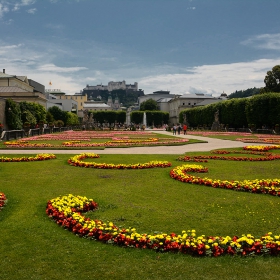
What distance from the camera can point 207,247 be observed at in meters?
4.56

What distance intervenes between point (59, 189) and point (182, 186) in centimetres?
328

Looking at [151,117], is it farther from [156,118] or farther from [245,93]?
[245,93]

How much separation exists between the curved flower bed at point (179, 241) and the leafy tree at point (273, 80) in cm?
6602

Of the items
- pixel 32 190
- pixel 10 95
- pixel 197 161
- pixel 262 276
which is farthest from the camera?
pixel 10 95

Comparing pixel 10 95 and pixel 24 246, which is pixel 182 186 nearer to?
pixel 24 246

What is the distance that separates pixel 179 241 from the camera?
15.8 feet

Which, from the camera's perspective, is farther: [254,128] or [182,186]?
[254,128]

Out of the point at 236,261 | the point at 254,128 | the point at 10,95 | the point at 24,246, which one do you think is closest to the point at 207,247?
the point at 236,261

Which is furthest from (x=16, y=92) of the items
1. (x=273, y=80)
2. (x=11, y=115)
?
(x=273, y=80)

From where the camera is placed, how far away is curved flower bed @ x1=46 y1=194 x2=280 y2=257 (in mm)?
4629

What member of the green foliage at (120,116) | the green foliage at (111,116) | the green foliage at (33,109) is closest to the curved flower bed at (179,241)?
the green foliage at (33,109)

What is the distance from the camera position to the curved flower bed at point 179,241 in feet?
15.2

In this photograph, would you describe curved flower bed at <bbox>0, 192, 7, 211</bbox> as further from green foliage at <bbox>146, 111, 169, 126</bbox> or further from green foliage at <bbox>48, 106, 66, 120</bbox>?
green foliage at <bbox>146, 111, 169, 126</bbox>

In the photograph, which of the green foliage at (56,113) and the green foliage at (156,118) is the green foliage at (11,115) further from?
the green foliage at (156,118)
